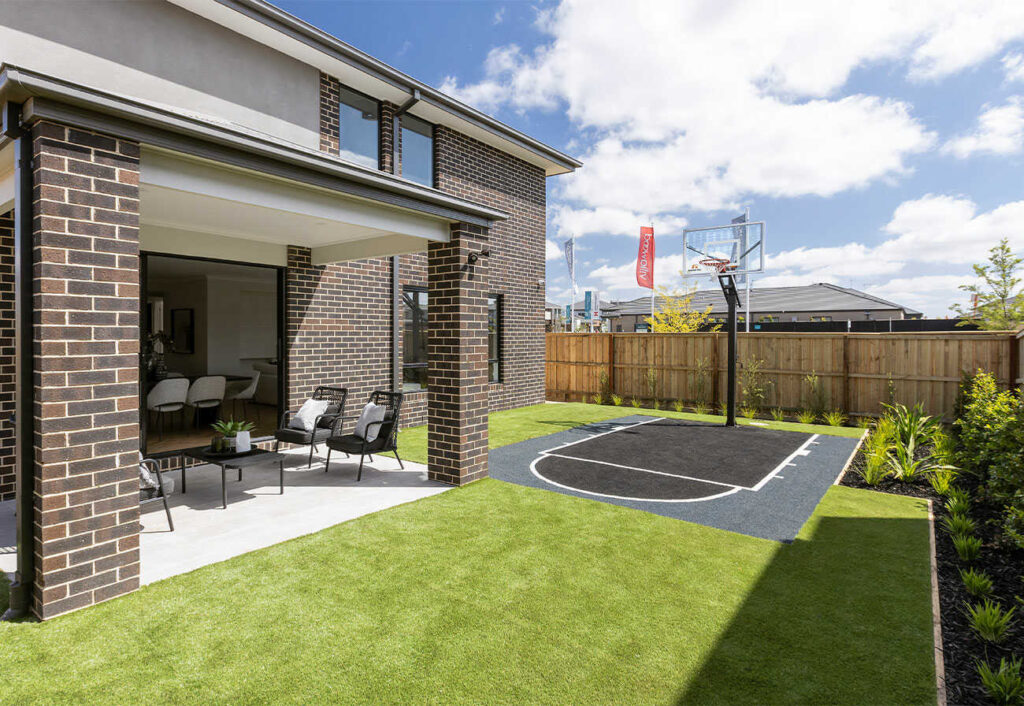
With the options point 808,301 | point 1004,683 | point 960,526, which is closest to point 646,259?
point 960,526

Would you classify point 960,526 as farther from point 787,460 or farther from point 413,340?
point 413,340

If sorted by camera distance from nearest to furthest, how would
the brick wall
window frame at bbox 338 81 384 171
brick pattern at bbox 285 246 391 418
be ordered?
brick pattern at bbox 285 246 391 418, the brick wall, window frame at bbox 338 81 384 171

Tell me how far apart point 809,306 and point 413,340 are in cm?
4310

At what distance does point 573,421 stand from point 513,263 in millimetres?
4390

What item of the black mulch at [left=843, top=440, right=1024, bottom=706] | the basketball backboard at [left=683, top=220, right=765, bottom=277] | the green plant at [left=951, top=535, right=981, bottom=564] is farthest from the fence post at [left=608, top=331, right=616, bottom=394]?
the green plant at [left=951, top=535, right=981, bottom=564]

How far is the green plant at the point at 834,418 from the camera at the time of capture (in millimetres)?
11555

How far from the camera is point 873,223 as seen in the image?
3153 cm

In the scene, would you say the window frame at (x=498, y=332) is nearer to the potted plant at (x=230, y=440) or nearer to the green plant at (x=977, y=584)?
the potted plant at (x=230, y=440)

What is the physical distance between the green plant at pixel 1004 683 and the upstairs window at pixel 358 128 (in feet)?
32.6

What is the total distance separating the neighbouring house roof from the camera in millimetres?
42844

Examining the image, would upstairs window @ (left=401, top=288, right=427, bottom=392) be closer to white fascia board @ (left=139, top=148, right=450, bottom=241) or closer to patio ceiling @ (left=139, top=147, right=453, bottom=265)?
patio ceiling @ (left=139, top=147, right=453, bottom=265)

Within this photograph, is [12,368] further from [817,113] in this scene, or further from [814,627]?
[817,113]

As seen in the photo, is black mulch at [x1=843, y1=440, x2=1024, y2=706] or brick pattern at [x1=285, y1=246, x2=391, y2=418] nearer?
black mulch at [x1=843, y1=440, x2=1024, y2=706]

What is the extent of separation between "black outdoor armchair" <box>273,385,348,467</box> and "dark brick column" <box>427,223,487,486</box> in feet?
6.33
